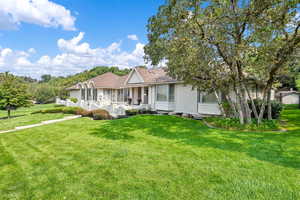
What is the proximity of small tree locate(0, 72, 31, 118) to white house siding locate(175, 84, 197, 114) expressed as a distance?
19404 millimetres

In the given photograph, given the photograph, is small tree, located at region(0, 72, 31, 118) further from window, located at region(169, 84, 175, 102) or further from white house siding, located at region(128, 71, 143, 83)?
window, located at region(169, 84, 175, 102)

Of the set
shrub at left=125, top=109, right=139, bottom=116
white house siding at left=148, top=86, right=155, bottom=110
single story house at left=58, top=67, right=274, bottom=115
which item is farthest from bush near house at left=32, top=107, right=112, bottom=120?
white house siding at left=148, top=86, right=155, bottom=110

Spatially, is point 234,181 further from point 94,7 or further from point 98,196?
point 94,7

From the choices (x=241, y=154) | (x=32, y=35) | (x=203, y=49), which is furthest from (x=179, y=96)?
(x=32, y=35)

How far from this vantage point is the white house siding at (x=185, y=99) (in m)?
15.1

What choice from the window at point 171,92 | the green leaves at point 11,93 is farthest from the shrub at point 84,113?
the green leaves at point 11,93

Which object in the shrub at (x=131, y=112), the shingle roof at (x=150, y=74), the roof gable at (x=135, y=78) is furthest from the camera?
the roof gable at (x=135, y=78)

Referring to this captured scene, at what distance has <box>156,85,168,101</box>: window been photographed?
16875mm

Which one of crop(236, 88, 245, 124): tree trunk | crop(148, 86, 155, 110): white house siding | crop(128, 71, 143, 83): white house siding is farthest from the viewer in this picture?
crop(128, 71, 143, 83): white house siding

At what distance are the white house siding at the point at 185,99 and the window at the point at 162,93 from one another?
105 cm

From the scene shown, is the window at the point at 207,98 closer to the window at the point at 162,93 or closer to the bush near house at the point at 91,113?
the window at the point at 162,93

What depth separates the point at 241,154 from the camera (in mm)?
5613

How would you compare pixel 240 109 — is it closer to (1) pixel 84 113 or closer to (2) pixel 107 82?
(1) pixel 84 113

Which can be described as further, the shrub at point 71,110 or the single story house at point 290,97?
the single story house at point 290,97
